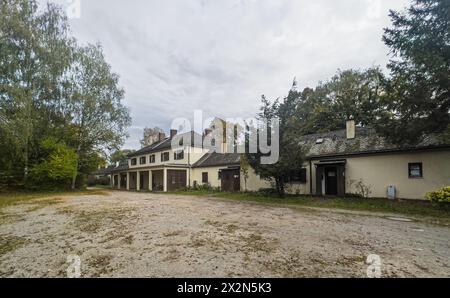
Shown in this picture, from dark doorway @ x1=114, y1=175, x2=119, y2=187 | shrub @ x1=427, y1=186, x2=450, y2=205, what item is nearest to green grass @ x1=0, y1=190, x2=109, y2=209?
dark doorway @ x1=114, y1=175, x2=119, y2=187

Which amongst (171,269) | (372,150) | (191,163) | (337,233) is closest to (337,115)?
(372,150)

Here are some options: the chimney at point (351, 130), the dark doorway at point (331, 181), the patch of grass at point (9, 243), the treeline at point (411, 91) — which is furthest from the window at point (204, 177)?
the patch of grass at point (9, 243)

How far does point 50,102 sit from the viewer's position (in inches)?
788

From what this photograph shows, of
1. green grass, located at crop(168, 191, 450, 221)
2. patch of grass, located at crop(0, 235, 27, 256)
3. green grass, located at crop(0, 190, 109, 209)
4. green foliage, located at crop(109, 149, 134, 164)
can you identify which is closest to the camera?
patch of grass, located at crop(0, 235, 27, 256)

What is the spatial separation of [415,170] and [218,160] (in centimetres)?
1553

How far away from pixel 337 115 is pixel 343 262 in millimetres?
24372

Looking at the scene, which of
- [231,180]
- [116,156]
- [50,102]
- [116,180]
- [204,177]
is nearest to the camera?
[50,102]

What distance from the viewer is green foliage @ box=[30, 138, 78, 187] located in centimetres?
1864

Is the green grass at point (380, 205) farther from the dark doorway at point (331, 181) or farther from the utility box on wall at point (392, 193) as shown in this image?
the dark doorway at point (331, 181)

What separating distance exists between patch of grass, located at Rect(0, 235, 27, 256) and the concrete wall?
1530 cm

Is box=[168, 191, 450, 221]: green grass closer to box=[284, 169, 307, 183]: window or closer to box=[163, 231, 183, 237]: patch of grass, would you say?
box=[284, 169, 307, 183]: window

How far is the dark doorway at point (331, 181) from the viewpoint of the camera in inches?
598

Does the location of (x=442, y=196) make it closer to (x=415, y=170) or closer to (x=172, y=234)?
(x=415, y=170)

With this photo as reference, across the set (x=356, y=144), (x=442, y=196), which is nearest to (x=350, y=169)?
(x=356, y=144)
